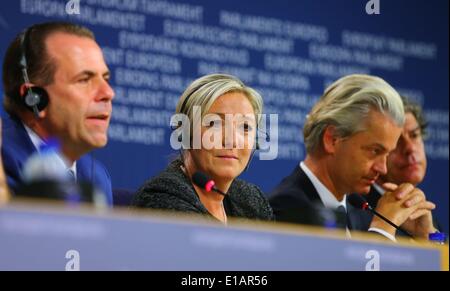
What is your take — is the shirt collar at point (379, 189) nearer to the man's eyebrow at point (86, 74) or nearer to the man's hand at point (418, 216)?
the man's hand at point (418, 216)

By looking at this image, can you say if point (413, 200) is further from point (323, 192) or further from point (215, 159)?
point (215, 159)

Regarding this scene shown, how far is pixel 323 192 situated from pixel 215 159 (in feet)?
1.94

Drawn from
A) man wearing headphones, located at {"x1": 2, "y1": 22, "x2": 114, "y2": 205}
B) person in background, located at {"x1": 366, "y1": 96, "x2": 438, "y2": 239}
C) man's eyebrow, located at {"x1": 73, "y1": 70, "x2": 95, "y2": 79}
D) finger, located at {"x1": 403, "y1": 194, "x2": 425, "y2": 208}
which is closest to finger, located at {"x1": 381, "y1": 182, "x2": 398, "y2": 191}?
person in background, located at {"x1": 366, "y1": 96, "x2": 438, "y2": 239}

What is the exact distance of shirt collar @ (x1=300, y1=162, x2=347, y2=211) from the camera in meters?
5.16

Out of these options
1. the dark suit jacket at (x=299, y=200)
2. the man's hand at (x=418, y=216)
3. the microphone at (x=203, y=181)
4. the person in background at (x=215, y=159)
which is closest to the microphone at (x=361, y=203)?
the dark suit jacket at (x=299, y=200)

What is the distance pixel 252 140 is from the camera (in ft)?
16.2

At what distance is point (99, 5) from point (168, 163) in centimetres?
68

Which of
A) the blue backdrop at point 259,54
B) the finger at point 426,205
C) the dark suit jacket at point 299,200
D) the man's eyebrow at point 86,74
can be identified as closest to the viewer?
the man's eyebrow at point 86,74

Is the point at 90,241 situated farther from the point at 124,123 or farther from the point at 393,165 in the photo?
the point at 393,165

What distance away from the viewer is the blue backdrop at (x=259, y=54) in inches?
185

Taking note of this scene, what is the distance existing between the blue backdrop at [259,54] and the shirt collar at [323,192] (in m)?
0.07

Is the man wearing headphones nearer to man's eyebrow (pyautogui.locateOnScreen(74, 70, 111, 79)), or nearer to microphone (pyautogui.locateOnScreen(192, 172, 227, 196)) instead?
man's eyebrow (pyautogui.locateOnScreen(74, 70, 111, 79))

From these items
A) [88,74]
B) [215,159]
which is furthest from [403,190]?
[88,74]

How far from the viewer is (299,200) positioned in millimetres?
5102
